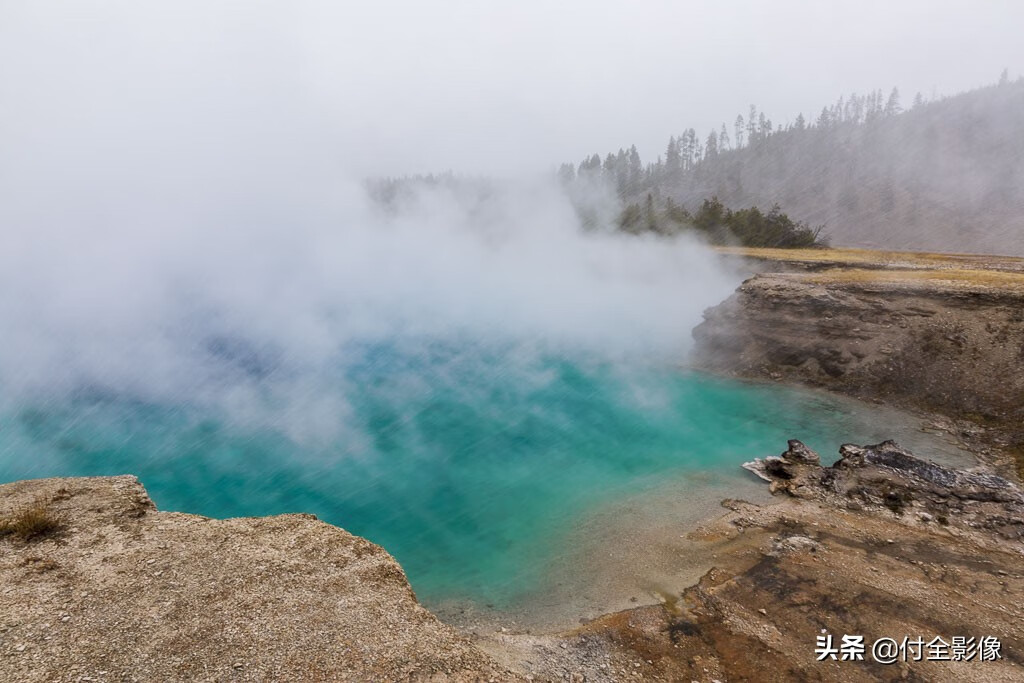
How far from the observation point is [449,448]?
25.1 m

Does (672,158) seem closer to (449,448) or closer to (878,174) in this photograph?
(878,174)

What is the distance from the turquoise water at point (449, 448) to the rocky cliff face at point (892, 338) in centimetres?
265

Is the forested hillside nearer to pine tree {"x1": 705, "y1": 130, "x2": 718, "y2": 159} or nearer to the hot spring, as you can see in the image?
pine tree {"x1": 705, "y1": 130, "x2": 718, "y2": 159}

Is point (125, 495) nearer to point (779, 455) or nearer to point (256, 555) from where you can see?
point (256, 555)

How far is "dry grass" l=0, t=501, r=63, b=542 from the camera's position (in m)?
12.4

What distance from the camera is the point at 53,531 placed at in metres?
12.7

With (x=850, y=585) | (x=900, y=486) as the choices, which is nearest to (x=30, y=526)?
(x=850, y=585)

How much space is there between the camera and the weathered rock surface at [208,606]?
372 inches

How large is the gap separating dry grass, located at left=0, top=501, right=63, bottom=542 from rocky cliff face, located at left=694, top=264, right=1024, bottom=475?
1259 inches

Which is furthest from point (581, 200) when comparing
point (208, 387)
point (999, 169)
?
point (999, 169)

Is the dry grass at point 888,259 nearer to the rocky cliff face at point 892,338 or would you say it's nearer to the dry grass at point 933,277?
the dry grass at point 933,277

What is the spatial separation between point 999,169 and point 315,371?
422 feet

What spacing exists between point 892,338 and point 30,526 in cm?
3584

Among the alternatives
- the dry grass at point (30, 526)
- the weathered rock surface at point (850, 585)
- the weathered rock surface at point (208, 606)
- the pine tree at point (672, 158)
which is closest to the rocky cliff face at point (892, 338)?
the weathered rock surface at point (850, 585)
